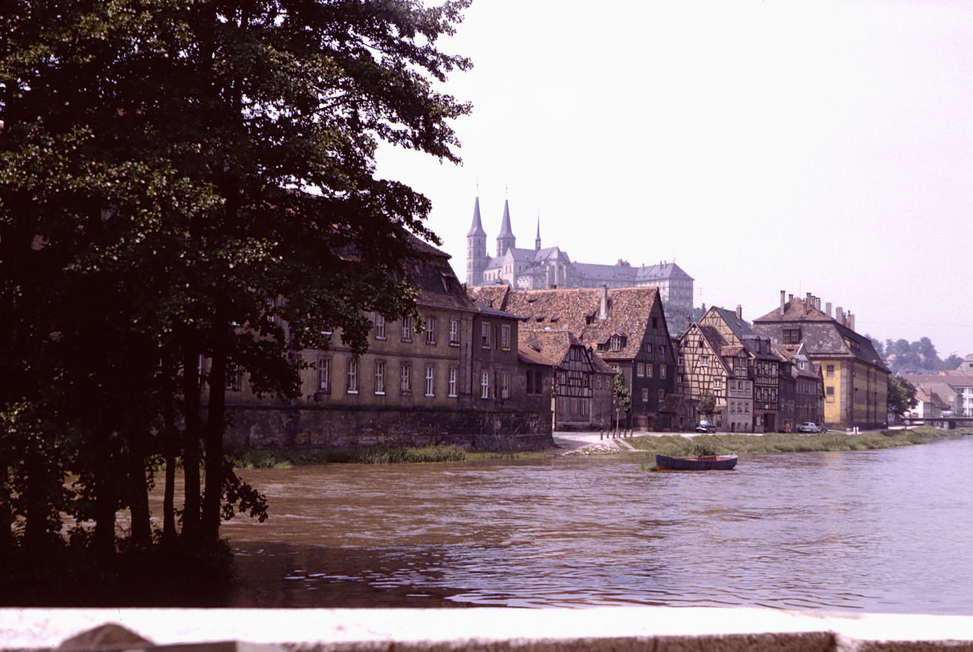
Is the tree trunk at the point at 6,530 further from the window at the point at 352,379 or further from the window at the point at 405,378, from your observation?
the window at the point at 405,378

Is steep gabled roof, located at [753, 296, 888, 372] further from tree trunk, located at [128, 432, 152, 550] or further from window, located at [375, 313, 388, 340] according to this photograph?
tree trunk, located at [128, 432, 152, 550]

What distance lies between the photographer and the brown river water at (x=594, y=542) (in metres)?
15.1

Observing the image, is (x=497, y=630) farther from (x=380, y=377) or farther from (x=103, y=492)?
(x=380, y=377)

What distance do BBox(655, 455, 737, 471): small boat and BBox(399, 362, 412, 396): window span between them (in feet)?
39.7

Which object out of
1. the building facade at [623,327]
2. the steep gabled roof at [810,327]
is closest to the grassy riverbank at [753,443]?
the building facade at [623,327]

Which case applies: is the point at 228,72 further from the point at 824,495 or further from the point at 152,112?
the point at 824,495

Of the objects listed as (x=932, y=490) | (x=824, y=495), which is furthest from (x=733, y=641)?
(x=932, y=490)

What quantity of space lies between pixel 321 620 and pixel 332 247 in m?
11.1

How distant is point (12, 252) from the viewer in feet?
37.5

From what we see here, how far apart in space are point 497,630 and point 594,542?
18683 mm

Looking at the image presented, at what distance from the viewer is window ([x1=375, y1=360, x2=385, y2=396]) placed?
47719mm

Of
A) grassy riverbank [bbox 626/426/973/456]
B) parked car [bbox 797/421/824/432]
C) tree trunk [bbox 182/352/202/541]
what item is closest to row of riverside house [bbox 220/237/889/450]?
tree trunk [bbox 182/352/202/541]

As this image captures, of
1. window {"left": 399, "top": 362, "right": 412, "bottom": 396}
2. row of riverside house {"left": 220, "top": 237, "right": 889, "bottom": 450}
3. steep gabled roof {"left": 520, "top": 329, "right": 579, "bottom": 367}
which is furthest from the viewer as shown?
steep gabled roof {"left": 520, "top": 329, "right": 579, "bottom": 367}

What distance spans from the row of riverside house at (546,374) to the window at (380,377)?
70 mm
